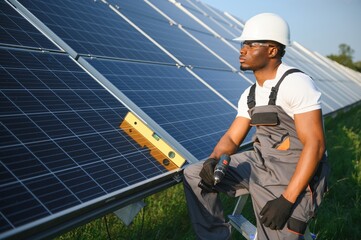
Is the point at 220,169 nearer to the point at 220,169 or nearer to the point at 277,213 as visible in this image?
the point at 220,169

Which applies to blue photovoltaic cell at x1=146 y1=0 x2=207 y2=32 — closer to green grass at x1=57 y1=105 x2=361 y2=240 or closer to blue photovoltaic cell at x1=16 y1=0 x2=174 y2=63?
blue photovoltaic cell at x1=16 y1=0 x2=174 y2=63

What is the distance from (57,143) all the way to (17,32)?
1.45 metres

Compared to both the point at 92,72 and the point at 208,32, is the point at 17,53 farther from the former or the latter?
the point at 208,32

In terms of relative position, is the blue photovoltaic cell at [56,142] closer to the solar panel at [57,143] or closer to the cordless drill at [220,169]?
the solar panel at [57,143]

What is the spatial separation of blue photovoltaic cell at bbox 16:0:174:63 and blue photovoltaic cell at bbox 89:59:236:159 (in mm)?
262

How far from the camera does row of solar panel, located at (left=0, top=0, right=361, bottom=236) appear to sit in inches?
93.7

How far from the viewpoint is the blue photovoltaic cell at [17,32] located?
3456 mm

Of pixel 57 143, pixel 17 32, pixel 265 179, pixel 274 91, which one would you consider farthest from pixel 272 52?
pixel 17 32

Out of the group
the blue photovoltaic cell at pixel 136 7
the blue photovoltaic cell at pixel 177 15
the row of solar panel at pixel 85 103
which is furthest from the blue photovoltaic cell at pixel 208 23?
the row of solar panel at pixel 85 103

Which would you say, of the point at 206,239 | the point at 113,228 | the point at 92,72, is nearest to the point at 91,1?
the point at 92,72

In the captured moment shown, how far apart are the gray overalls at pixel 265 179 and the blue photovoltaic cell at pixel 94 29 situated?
1998 millimetres

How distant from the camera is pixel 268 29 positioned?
365cm

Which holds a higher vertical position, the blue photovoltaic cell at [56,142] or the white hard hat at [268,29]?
the white hard hat at [268,29]

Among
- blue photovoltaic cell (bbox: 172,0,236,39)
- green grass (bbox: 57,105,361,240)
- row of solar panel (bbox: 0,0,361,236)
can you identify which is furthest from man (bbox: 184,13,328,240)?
blue photovoltaic cell (bbox: 172,0,236,39)
